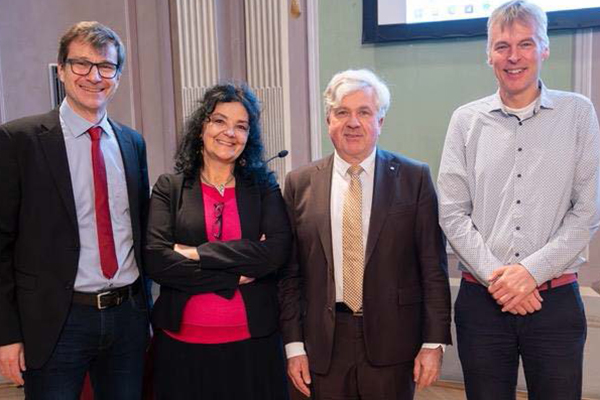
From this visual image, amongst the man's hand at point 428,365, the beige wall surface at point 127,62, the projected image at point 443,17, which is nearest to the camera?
the man's hand at point 428,365

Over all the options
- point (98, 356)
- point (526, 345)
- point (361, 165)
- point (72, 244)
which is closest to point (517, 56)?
point (361, 165)

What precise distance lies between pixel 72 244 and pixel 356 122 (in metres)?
0.89

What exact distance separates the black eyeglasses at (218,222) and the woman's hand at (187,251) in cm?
8

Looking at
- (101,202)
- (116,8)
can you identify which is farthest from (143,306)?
(116,8)

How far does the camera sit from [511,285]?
163 centimetres

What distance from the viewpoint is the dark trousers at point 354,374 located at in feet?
5.66

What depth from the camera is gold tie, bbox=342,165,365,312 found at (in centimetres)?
175

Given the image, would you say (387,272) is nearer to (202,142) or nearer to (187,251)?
(187,251)

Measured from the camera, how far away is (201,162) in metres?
1.91

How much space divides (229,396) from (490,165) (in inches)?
40.6

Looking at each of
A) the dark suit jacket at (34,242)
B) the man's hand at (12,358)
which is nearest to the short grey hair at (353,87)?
the dark suit jacket at (34,242)

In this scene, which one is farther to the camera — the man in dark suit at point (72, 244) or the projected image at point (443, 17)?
the projected image at point (443, 17)

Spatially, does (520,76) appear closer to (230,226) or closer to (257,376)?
(230,226)

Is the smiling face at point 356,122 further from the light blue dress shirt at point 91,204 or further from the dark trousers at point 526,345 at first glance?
the light blue dress shirt at point 91,204
